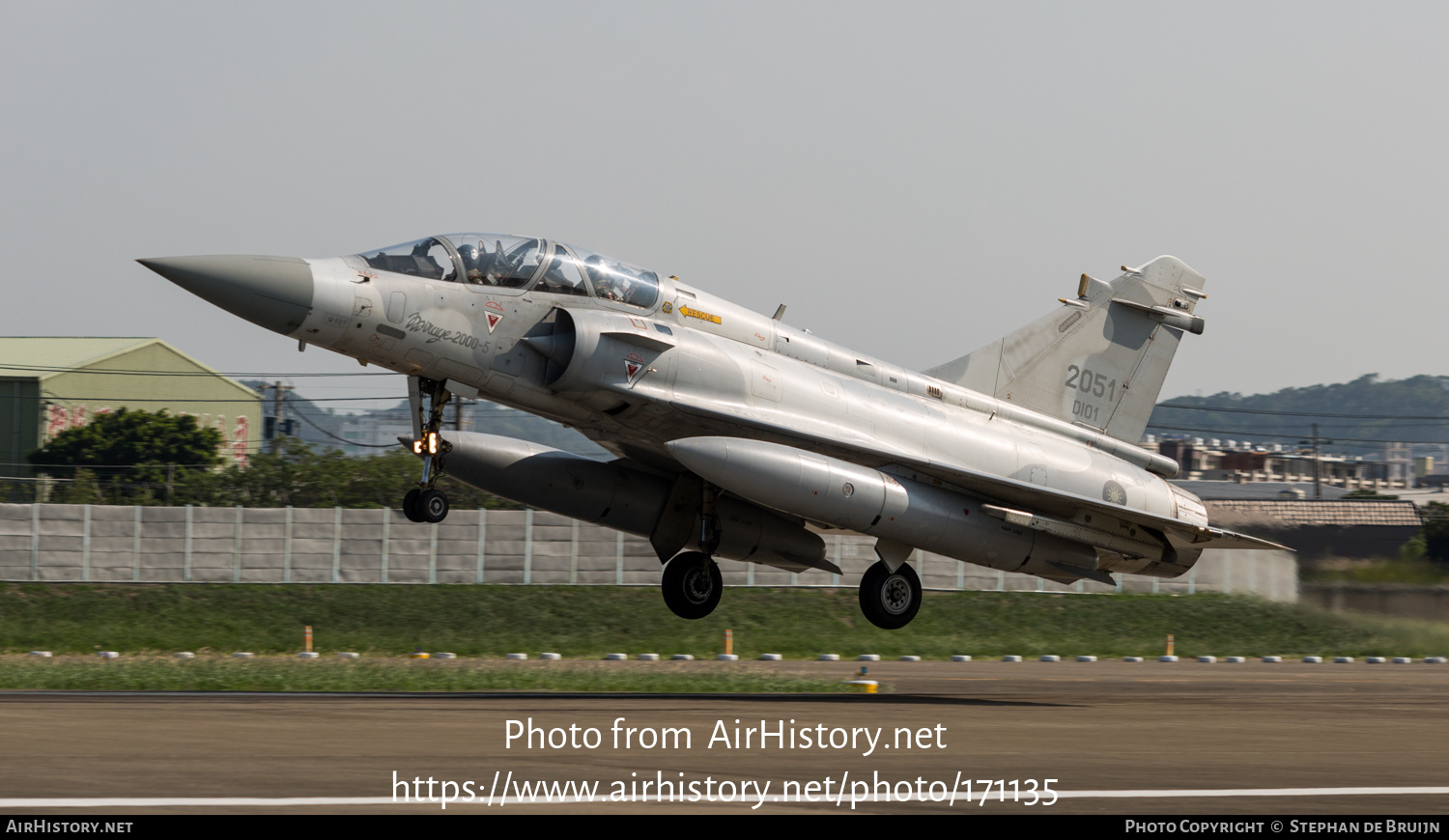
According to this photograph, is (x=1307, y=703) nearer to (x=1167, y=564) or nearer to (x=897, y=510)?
(x=1167, y=564)

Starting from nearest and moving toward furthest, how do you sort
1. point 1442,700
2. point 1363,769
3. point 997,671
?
point 1363,769
point 1442,700
point 997,671

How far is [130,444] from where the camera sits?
174ft

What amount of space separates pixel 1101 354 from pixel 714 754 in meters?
13.0

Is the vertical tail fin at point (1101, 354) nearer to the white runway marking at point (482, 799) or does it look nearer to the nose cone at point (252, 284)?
the nose cone at point (252, 284)

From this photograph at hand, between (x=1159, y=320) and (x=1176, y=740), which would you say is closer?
(x=1176, y=740)

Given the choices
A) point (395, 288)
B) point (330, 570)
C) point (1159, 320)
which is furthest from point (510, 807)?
point (330, 570)

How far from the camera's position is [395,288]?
49.0 ft

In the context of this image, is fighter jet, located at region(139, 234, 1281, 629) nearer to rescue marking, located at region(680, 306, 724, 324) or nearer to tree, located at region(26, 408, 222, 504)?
rescue marking, located at region(680, 306, 724, 324)

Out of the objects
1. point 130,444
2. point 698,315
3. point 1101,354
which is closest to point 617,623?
point 1101,354

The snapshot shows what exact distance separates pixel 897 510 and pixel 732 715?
4749mm

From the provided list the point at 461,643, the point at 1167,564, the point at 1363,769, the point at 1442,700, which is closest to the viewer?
the point at 1363,769

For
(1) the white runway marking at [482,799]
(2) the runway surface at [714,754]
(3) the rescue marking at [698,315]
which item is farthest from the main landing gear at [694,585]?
(1) the white runway marking at [482,799]

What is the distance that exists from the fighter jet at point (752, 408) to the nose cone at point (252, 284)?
0.02 m

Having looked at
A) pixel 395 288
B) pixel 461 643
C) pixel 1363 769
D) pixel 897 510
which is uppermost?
pixel 395 288
